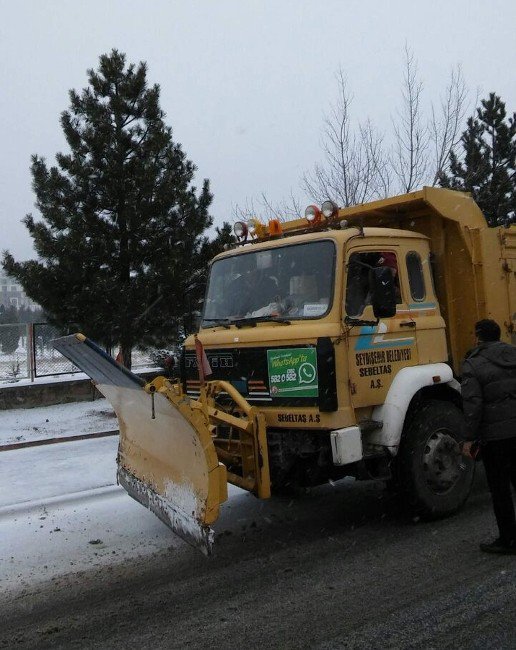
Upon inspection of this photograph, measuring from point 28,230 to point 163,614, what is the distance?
26.4ft

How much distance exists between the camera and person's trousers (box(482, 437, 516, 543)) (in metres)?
4.67

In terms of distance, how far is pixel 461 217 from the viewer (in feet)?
19.9

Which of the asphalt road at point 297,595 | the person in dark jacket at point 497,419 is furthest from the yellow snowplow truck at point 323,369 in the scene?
the person in dark jacket at point 497,419

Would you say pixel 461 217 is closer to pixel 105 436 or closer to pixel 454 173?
pixel 105 436

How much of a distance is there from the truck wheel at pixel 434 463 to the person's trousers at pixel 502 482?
0.73 m

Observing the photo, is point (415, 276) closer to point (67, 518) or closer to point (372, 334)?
point (372, 334)

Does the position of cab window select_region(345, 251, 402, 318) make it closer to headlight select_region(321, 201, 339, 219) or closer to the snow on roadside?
headlight select_region(321, 201, 339, 219)

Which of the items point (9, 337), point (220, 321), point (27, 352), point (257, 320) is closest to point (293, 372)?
point (257, 320)

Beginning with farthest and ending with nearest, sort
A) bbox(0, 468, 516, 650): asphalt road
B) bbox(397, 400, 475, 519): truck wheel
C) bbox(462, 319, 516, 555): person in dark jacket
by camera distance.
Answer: bbox(397, 400, 475, 519): truck wheel → bbox(462, 319, 516, 555): person in dark jacket → bbox(0, 468, 516, 650): asphalt road

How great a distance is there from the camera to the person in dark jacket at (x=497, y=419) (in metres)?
4.64

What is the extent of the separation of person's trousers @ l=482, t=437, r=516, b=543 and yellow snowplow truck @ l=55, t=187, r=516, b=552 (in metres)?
0.73

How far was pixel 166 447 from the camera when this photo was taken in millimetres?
5008

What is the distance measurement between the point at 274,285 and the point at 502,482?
94.3 inches

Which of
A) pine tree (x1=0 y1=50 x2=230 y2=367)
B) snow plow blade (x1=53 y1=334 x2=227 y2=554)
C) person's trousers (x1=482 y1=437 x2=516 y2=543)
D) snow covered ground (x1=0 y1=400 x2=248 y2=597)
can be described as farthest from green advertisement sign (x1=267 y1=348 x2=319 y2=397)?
pine tree (x1=0 y1=50 x2=230 y2=367)
